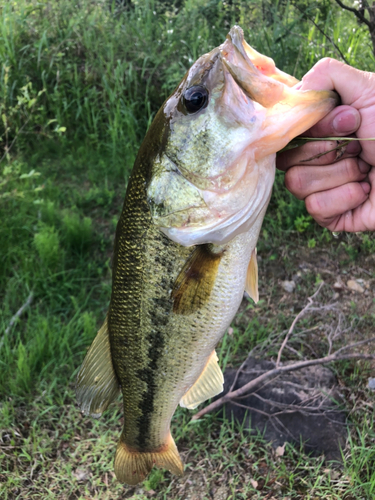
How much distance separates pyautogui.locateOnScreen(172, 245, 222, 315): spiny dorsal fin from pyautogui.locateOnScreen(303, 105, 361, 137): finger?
0.57 metres

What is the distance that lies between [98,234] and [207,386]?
7.57 ft

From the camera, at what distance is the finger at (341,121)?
1.35m

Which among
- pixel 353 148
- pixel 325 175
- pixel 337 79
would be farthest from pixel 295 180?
pixel 337 79

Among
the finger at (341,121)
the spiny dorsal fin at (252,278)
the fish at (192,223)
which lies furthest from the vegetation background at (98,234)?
the finger at (341,121)

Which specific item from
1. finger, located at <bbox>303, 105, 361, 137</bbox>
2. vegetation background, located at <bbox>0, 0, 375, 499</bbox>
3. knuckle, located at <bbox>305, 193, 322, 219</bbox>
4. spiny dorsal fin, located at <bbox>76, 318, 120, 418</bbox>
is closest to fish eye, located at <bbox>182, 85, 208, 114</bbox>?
finger, located at <bbox>303, 105, 361, 137</bbox>

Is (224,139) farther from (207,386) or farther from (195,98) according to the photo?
(207,386)

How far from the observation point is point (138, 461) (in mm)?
1887

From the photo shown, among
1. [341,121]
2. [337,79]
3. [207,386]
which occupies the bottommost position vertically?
[207,386]

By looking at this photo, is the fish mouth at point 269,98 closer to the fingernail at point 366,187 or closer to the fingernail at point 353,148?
the fingernail at point 353,148

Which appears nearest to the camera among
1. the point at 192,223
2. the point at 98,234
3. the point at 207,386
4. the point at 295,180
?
the point at 192,223

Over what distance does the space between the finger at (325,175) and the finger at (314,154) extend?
0.03 meters

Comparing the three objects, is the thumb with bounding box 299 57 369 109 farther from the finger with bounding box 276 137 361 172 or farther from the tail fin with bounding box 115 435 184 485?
the tail fin with bounding box 115 435 184 485

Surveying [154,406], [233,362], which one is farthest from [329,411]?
[154,406]

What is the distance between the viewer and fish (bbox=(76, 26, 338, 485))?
3.79 feet
